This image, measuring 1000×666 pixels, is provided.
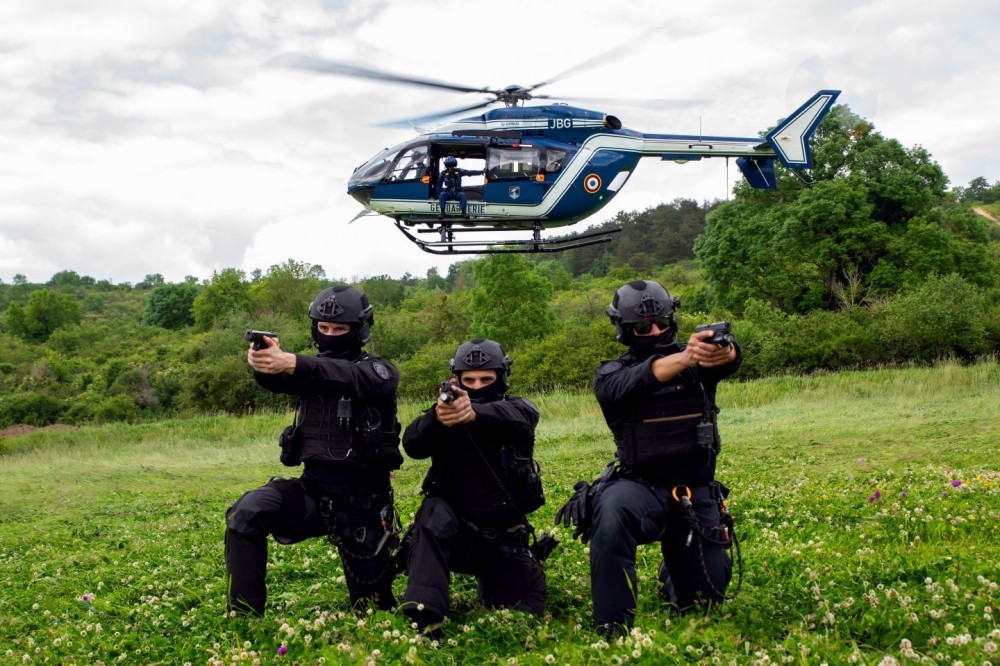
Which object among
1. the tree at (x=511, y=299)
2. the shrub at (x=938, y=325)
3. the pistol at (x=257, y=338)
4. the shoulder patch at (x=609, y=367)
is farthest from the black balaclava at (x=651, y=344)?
the tree at (x=511, y=299)

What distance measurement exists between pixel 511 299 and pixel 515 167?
36.1 m

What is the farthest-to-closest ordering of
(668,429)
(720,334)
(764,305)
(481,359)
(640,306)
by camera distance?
1. (764,305)
2. (481,359)
3. (640,306)
4. (668,429)
5. (720,334)

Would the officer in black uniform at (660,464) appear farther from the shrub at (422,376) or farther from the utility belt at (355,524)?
the shrub at (422,376)

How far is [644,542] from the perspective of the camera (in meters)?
6.29

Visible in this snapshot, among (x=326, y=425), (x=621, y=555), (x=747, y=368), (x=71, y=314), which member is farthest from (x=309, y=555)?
(x=71, y=314)

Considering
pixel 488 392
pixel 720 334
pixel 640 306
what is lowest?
pixel 488 392

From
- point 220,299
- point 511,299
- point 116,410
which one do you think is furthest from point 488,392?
point 220,299

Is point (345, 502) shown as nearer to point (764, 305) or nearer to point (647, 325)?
point (647, 325)

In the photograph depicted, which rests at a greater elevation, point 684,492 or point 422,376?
point 684,492

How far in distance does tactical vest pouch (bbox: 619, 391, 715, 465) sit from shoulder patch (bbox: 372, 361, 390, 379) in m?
2.11

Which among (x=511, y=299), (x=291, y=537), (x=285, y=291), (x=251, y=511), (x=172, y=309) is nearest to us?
(x=251, y=511)

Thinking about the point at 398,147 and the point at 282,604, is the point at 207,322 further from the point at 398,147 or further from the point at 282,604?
the point at 282,604

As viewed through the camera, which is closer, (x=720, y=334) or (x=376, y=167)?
(x=720, y=334)

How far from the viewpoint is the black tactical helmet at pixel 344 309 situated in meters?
7.34
